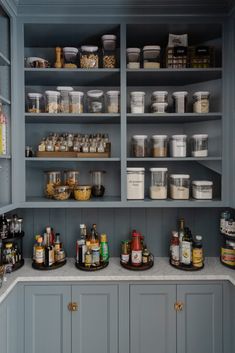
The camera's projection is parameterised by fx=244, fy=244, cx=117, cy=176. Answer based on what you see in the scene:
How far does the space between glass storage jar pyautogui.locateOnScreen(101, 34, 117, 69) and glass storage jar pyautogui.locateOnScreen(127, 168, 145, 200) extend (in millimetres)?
756

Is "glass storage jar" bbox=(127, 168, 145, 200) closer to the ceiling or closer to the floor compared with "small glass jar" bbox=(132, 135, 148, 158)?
closer to the floor

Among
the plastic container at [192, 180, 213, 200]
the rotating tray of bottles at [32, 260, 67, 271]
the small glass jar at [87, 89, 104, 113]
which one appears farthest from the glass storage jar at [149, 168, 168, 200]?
the rotating tray of bottles at [32, 260, 67, 271]

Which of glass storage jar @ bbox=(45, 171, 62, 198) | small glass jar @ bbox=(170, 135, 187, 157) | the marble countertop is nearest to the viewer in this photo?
the marble countertop

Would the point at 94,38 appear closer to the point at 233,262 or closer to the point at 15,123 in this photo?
the point at 15,123

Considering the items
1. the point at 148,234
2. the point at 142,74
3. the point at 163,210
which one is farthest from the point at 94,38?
the point at 148,234

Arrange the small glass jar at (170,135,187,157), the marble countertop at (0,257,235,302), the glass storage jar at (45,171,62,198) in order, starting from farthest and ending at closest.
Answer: the glass storage jar at (45,171,62,198)
the small glass jar at (170,135,187,157)
the marble countertop at (0,257,235,302)

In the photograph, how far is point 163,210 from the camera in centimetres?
198

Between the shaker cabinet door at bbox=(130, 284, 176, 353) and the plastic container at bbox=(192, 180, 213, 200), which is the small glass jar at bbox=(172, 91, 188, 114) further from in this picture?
the shaker cabinet door at bbox=(130, 284, 176, 353)

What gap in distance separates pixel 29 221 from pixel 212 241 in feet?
4.90

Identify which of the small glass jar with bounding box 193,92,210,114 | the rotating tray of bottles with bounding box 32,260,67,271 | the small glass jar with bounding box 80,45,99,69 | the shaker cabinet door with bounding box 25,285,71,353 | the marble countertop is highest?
the small glass jar with bounding box 80,45,99,69

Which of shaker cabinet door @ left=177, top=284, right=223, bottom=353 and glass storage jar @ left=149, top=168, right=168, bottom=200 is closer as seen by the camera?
shaker cabinet door @ left=177, top=284, right=223, bottom=353

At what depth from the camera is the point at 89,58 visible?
170 centimetres

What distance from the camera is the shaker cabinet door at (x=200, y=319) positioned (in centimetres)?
163

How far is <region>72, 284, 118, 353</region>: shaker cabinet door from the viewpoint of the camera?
1.62 m
